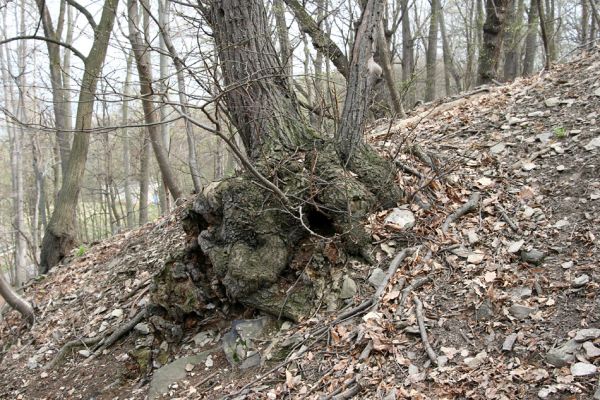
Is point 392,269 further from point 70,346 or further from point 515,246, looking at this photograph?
point 70,346

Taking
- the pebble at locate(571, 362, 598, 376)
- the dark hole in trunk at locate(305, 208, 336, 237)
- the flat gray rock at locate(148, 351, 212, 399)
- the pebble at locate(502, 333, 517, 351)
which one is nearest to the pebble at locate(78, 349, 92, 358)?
the flat gray rock at locate(148, 351, 212, 399)

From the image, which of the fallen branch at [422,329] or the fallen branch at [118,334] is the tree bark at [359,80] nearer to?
the fallen branch at [422,329]

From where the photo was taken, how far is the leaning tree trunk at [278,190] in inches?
157

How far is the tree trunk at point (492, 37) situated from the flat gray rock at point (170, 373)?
6.24 meters

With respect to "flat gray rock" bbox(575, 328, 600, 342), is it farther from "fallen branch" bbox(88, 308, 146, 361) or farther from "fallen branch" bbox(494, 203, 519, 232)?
"fallen branch" bbox(88, 308, 146, 361)

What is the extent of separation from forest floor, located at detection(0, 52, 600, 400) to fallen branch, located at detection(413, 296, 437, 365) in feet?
0.04

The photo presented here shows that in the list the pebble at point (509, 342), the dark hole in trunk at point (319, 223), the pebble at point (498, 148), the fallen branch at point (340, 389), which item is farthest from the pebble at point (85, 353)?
the pebble at point (498, 148)

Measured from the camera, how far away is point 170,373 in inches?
157

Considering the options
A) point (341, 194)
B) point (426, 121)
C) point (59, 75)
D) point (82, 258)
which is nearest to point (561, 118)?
point (426, 121)

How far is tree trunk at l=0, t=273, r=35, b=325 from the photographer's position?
20.5 ft

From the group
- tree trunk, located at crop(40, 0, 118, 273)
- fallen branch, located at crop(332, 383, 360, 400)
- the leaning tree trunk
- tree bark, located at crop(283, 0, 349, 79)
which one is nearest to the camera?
fallen branch, located at crop(332, 383, 360, 400)

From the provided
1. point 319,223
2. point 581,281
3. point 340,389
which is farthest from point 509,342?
point 319,223

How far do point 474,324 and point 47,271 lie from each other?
24.8ft

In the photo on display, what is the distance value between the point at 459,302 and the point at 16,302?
5.65 metres
